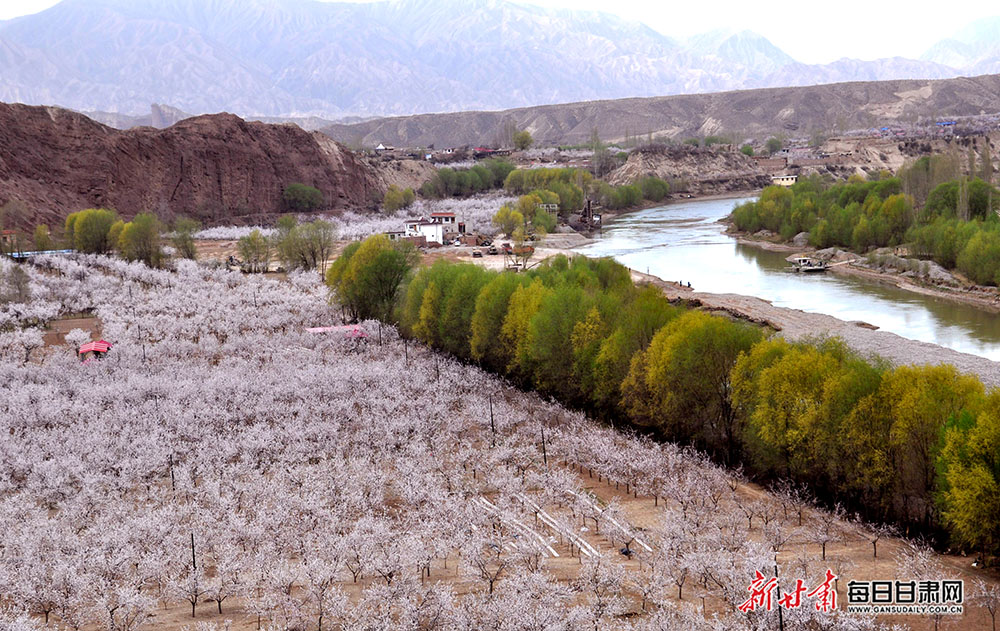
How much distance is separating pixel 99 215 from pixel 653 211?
210 ft

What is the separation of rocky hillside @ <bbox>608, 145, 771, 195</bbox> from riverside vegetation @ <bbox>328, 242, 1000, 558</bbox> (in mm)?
89283

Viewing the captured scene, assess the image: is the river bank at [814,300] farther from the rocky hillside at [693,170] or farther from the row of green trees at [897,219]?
the rocky hillside at [693,170]

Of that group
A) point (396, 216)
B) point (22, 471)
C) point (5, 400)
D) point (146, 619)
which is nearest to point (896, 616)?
point (146, 619)

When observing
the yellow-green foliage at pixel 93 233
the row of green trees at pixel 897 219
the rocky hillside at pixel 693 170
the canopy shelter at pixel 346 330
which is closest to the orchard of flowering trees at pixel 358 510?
the canopy shelter at pixel 346 330

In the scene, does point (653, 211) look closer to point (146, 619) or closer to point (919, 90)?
point (146, 619)

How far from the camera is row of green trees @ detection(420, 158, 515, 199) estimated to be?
10807cm

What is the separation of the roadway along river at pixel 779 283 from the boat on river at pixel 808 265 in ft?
2.90

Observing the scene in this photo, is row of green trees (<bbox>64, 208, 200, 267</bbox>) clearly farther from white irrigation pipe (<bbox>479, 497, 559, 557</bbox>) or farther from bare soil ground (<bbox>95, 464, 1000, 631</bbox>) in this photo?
bare soil ground (<bbox>95, 464, 1000, 631</bbox>)

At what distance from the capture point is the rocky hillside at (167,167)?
252 feet

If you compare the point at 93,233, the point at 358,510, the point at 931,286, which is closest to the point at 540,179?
the point at 93,233

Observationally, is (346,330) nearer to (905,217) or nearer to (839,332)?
(839,332)

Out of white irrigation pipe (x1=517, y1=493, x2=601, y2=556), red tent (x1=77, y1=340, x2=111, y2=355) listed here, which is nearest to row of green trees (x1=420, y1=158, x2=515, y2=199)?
red tent (x1=77, y1=340, x2=111, y2=355)

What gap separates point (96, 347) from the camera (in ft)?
113

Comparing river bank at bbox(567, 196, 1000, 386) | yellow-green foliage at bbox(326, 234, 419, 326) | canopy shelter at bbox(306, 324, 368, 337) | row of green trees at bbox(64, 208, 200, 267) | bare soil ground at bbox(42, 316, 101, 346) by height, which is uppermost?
row of green trees at bbox(64, 208, 200, 267)
